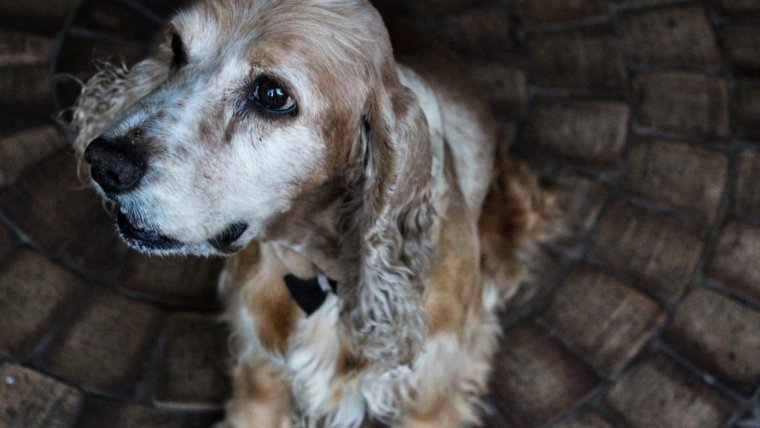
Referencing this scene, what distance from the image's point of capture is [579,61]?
11.8 feet

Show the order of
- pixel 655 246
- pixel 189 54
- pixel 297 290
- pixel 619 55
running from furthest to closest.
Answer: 1. pixel 619 55
2. pixel 655 246
3. pixel 297 290
4. pixel 189 54

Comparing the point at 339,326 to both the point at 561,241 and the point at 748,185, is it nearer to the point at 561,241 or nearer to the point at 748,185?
the point at 561,241

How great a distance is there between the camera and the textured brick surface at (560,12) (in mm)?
3641

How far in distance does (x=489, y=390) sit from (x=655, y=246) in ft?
3.00

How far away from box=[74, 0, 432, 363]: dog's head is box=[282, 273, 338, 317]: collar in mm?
247

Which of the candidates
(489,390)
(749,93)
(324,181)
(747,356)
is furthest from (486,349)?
(749,93)

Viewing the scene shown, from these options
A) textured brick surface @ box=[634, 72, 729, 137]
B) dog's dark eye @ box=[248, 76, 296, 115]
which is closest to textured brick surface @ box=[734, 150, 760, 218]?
textured brick surface @ box=[634, 72, 729, 137]

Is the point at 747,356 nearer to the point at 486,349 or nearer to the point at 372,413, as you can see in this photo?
the point at 486,349

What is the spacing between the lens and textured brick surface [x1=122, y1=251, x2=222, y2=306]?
3117 mm

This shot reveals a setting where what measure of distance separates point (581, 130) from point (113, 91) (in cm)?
195

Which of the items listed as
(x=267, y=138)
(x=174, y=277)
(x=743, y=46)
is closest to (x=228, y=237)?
(x=267, y=138)

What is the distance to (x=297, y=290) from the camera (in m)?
2.49

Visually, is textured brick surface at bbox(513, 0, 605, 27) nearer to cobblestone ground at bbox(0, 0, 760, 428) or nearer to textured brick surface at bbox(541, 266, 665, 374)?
cobblestone ground at bbox(0, 0, 760, 428)

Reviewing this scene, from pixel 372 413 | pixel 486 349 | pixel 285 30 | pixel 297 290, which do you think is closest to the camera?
pixel 285 30
